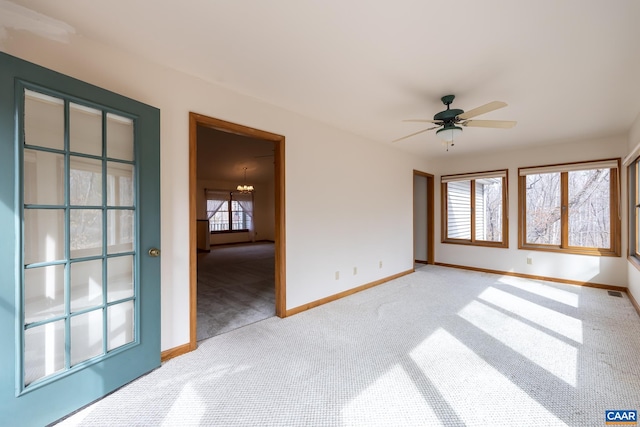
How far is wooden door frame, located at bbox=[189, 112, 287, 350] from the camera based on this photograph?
234 cm

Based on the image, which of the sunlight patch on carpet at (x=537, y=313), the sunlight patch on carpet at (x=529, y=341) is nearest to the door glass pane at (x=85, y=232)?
the sunlight patch on carpet at (x=529, y=341)

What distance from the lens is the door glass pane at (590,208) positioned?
13.7 feet

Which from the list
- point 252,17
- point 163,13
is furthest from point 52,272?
point 252,17

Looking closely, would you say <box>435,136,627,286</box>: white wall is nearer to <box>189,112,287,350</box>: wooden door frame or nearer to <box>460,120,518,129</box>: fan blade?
<box>460,120,518,129</box>: fan blade

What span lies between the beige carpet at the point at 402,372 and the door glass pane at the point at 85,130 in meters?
1.63

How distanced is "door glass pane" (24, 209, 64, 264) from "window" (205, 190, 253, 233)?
8080mm

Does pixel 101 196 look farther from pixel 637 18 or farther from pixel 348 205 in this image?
pixel 637 18

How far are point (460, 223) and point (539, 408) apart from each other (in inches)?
179

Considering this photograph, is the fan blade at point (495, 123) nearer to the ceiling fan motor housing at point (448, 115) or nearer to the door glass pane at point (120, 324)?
the ceiling fan motor housing at point (448, 115)

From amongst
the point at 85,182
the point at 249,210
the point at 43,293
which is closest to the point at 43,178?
the point at 85,182

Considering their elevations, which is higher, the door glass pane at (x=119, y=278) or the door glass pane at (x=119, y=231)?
the door glass pane at (x=119, y=231)

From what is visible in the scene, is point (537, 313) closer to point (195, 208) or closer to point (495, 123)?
point (495, 123)

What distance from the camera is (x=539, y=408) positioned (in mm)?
1637

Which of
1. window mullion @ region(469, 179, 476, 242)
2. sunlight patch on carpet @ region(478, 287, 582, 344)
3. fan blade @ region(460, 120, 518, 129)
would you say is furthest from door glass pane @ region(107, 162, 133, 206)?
window mullion @ region(469, 179, 476, 242)
